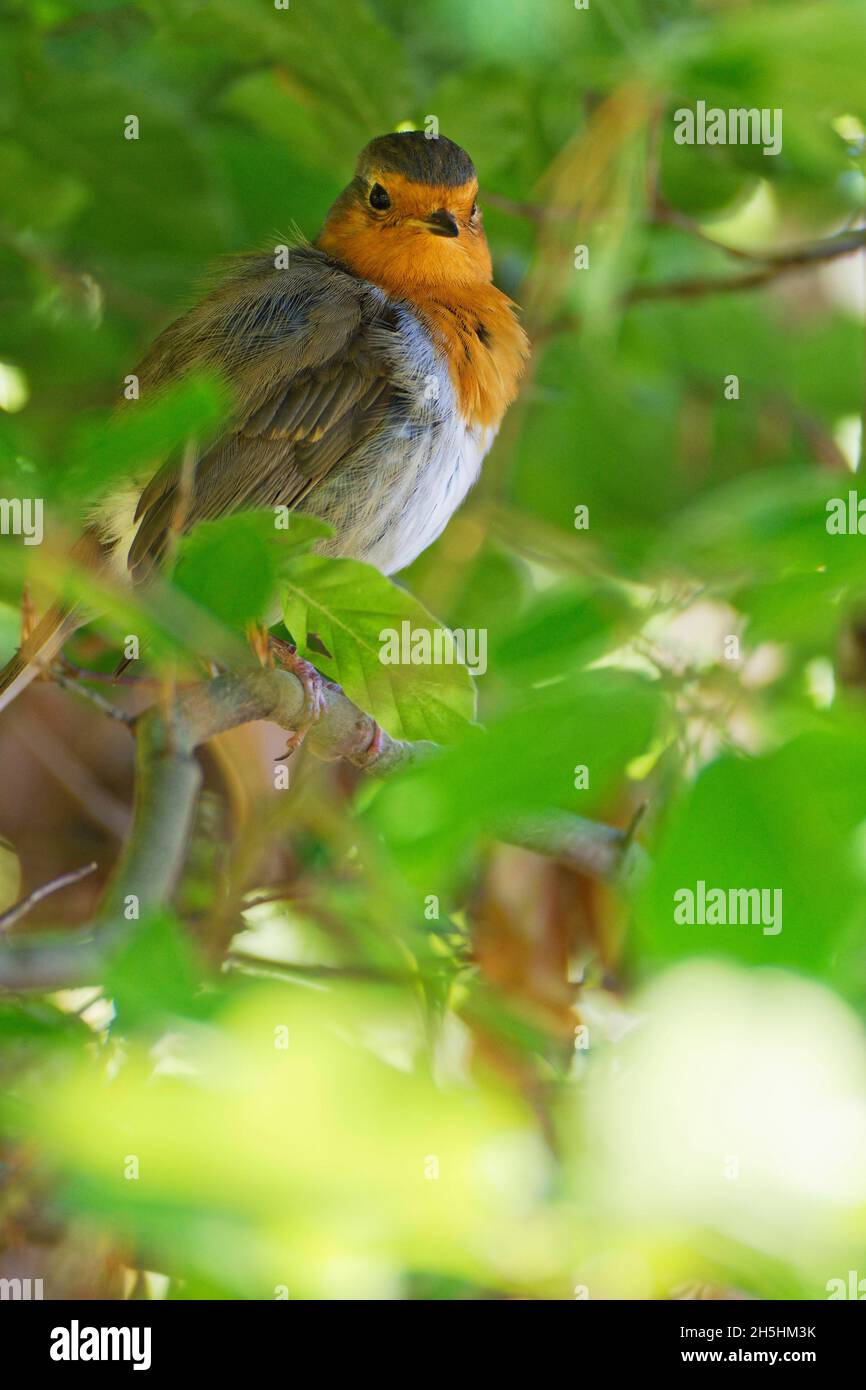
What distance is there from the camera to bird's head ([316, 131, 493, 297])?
271cm

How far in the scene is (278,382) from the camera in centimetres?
258

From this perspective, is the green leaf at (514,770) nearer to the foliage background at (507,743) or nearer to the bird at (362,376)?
the foliage background at (507,743)

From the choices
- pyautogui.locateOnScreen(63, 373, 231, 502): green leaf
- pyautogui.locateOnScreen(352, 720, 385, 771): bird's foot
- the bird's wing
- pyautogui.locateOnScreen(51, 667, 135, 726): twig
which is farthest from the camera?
the bird's wing

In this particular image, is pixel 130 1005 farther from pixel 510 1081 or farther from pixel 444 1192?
pixel 510 1081

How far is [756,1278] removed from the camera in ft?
3.09

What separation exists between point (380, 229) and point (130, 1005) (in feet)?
7.27

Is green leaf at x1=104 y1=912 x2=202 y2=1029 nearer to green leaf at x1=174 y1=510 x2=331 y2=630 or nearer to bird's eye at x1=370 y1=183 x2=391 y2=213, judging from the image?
green leaf at x1=174 y1=510 x2=331 y2=630

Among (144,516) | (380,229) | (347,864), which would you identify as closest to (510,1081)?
(347,864)

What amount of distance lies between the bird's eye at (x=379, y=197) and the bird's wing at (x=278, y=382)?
0.27 metres

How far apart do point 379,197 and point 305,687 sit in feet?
4.40

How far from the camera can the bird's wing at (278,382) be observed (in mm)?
→ 2559

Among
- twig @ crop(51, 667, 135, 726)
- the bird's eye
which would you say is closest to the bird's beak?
the bird's eye

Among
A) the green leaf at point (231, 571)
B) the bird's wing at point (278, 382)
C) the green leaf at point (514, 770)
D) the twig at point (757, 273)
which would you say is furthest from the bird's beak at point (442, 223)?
the green leaf at point (514, 770)

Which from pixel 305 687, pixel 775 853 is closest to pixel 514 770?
pixel 775 853
